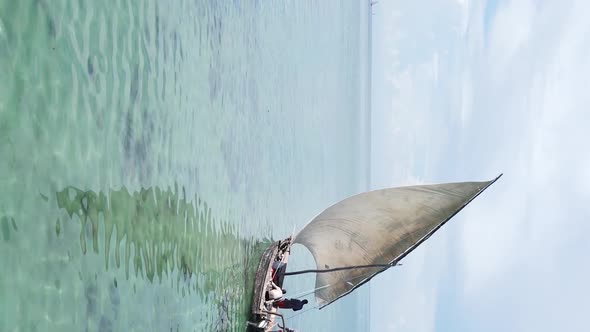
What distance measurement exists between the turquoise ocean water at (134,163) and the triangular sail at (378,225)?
84.2 inches

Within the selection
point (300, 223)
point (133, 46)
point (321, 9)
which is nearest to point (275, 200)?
point (300, 223)

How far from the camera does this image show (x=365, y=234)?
15164 mm

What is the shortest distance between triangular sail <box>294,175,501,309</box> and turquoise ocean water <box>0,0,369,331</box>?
2139mm

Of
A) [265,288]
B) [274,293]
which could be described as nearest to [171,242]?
[265,288]

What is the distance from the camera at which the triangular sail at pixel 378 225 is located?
559 inches

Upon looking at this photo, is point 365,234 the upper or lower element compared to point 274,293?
upper

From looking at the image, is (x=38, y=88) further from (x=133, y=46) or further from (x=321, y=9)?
(x=321, y=9)

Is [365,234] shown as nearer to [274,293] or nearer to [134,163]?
[274,293]

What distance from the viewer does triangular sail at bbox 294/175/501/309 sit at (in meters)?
14.2

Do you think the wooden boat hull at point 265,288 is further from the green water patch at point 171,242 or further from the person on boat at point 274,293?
the green water patch at point 171,242

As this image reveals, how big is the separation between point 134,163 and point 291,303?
26.5 feet

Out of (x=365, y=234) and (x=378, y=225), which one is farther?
(x=365, y=234)

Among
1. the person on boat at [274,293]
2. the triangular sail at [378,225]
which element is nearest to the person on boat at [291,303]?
the person on boat at [274,293]

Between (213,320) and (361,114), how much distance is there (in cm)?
4863
